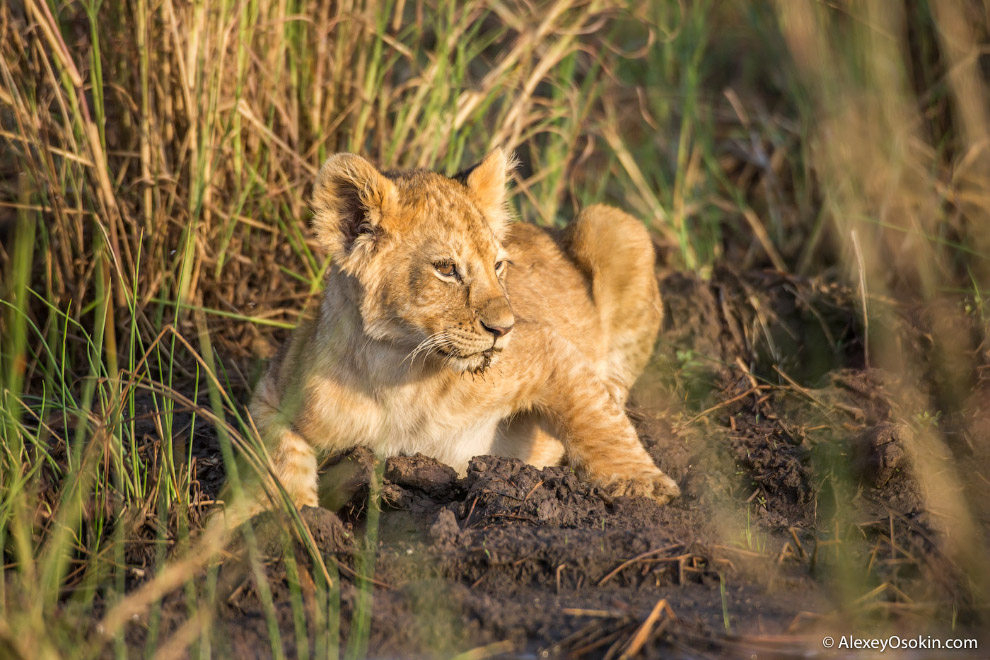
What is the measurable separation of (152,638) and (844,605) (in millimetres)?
2190

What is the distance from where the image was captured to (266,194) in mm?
5617

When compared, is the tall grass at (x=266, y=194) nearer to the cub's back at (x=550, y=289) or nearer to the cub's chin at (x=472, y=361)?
→ the cub's chin at (x=472, y=361)

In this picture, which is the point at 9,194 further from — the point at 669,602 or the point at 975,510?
the point at 975,510

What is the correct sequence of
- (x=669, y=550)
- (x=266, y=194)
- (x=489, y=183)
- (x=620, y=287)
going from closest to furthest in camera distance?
(x=669, y=550), (x=489, y=183), (x=266, y=194), (x=620, y=287)

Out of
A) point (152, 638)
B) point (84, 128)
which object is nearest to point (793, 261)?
point (84, 128)

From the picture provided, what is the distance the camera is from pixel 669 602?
3318mm

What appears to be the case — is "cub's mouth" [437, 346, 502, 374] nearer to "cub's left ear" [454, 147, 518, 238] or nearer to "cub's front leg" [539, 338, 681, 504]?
"cub's front leg" [539, 338, 681, 504]

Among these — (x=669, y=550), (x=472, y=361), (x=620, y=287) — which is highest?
(x=472, y=361)

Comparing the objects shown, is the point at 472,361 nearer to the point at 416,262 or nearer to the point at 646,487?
the point at 416,262

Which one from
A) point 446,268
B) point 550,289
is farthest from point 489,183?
point 550,289

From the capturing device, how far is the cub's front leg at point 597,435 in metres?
4.20

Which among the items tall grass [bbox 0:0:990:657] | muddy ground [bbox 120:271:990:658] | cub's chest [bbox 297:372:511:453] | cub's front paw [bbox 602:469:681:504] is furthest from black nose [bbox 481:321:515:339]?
tall grass [bbox 0:0:990:657]

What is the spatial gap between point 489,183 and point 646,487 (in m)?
1.54

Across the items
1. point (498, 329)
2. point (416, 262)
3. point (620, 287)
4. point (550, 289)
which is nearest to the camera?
point (498, 329)
